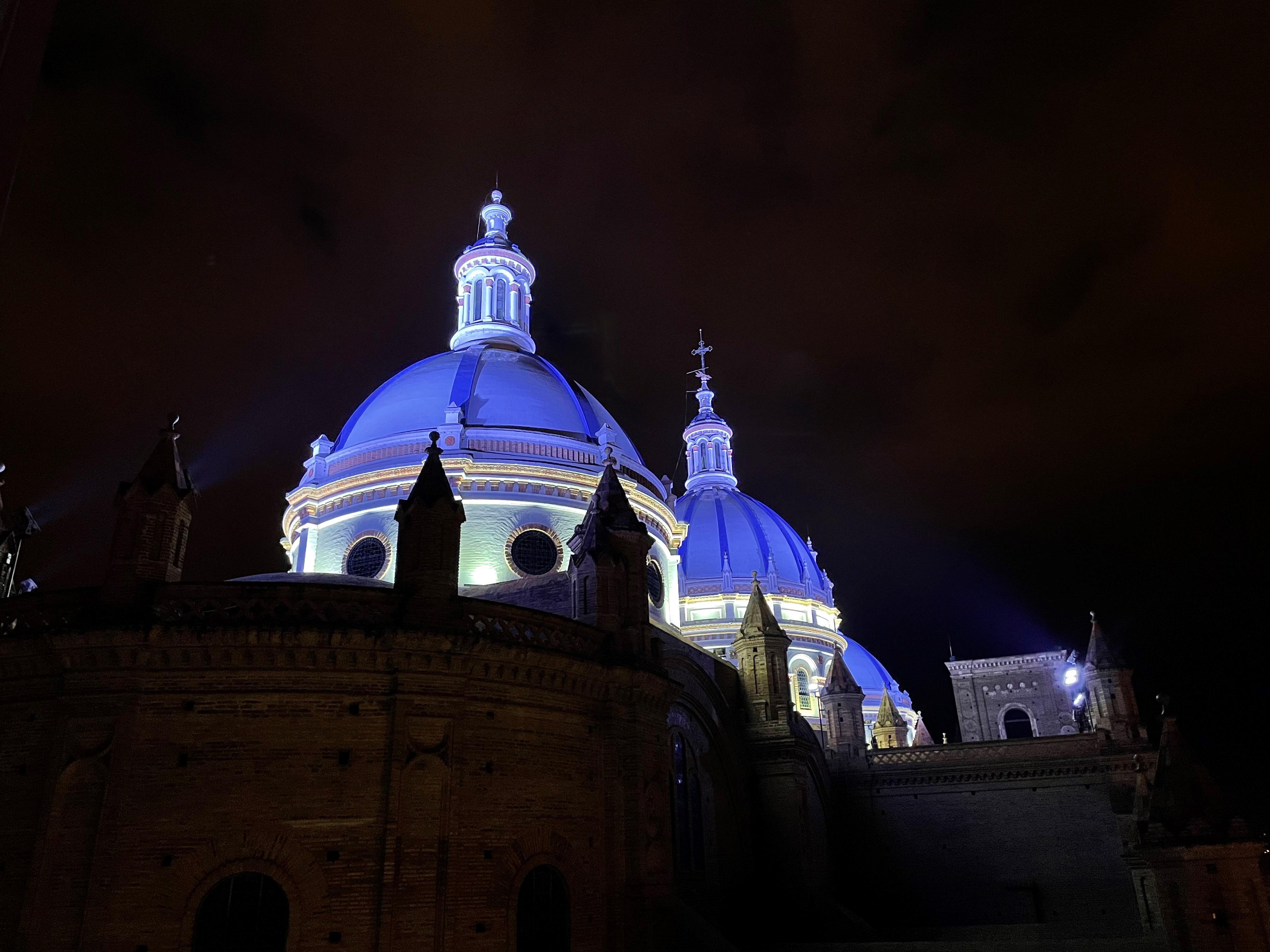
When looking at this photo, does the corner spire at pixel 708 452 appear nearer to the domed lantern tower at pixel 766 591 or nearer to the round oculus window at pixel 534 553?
the domed lantern tower at pixel 766 591

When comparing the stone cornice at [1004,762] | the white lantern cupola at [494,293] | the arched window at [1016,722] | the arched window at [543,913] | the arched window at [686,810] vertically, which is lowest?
the arched window at [543,913]

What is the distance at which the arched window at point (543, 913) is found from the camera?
1535cm

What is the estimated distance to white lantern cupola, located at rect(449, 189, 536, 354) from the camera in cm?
4150

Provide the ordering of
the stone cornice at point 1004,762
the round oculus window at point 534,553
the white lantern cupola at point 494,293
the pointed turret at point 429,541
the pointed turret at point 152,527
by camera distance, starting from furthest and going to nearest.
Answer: the white lantern cupola at point 494,293
the stone cornice at point 1004,762
the round oculus window at point 534,553
the pointed turret at point 429,541
the pointed turret at point 152,527

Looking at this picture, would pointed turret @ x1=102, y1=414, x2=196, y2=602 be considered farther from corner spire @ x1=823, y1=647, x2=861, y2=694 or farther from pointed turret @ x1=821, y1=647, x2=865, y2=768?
corner spire @ x1=823, y1=647, x2=861, y2=694

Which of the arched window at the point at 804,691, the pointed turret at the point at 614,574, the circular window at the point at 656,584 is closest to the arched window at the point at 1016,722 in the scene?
the arched window at the point at 804,691

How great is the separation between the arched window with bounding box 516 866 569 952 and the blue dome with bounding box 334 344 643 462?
1918 cm

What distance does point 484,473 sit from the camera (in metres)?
31.5

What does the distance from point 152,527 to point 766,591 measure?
1451 inches

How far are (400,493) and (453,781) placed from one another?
57.1 ft

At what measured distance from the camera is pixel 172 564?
50.4ft

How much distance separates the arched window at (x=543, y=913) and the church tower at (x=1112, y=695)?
2514 centimetres

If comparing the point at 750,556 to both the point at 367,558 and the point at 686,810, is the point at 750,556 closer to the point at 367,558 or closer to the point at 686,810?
the point at 367,558

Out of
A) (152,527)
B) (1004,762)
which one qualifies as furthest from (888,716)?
(152,527)
